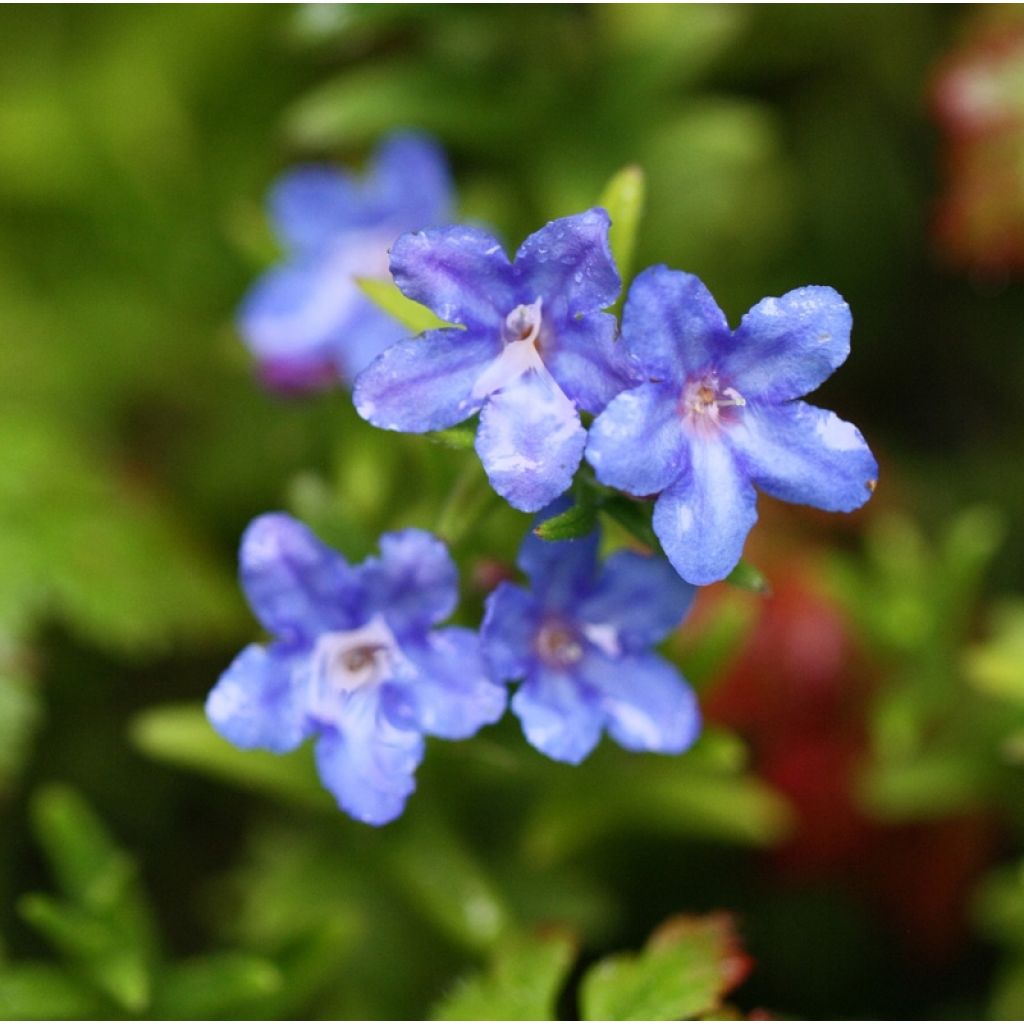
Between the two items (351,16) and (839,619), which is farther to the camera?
(839,619)

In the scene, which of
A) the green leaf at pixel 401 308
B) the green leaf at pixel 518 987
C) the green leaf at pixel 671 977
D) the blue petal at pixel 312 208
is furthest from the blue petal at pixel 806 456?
the blue petal at pixel 312 208

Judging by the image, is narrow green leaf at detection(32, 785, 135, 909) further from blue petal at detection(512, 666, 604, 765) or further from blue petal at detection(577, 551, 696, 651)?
blue petal at detection(577, 551, 696, 651)

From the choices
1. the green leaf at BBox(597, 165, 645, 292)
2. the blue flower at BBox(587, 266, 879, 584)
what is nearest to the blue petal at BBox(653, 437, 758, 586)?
the blue flower at BBox(587, 266, 879, 584)

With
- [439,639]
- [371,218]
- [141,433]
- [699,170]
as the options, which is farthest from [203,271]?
[439,639]

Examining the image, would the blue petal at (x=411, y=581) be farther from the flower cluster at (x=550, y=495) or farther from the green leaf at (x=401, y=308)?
the green leaf at (x=401, y=308)

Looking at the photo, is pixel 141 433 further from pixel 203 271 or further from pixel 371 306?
pixel 371 306

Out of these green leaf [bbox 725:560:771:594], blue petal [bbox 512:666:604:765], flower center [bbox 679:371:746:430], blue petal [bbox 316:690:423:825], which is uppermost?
flower center [bbox 679:371:746:430]
